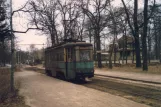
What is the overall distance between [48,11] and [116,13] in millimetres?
14064

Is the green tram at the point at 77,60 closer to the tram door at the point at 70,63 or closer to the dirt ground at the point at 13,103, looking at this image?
the tram door at the point at 70,63

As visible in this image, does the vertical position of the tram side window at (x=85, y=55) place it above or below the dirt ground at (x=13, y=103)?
above

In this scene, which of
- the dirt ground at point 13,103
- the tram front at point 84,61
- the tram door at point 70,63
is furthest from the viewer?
the tram door at point 70,63

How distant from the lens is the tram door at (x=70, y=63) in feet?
73.8

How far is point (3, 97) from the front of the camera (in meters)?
12.7

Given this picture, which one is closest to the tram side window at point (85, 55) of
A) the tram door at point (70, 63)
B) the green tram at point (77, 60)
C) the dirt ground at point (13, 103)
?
the green tram at point (77, 60)

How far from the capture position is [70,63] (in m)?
23.0

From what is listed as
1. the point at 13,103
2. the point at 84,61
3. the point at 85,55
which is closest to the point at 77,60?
the point at 84,61

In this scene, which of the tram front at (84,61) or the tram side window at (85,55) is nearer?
the tram front at (84,61)

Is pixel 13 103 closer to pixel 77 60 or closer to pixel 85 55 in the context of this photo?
pixel 77 60

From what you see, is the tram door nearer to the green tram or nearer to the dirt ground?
the green tram

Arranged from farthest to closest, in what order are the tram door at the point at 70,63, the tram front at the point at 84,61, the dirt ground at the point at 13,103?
the tram door at the point at 70,63
the tram front at the point at 84,61
the dirt ground at the point at 13,103

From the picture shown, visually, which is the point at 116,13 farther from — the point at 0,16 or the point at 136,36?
the point at 0,16

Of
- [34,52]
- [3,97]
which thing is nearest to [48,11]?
[3,97]
